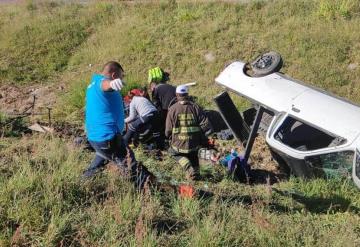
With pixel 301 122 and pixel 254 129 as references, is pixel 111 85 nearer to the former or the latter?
pixel 254 129

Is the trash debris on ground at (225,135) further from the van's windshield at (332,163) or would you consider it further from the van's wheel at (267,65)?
the van's windshield at (332,163)

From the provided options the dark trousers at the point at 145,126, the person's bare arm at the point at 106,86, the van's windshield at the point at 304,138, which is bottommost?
the dark trousers at the point at 145,126

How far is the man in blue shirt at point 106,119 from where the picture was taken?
5.99 m

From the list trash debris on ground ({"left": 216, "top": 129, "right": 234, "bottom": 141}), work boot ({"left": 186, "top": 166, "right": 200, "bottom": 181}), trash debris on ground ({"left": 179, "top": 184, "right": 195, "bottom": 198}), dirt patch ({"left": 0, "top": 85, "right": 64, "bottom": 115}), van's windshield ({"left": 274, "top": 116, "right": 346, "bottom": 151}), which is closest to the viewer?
trash debris on ground ({"left": 179, "top": 184, "right": 195, "bottom": 198})

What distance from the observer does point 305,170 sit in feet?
23.7

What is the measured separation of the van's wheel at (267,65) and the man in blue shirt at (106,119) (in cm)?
307

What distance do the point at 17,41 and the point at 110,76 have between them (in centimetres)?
1055

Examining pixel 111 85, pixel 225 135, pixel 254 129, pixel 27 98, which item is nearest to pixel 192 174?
pixel 254 129

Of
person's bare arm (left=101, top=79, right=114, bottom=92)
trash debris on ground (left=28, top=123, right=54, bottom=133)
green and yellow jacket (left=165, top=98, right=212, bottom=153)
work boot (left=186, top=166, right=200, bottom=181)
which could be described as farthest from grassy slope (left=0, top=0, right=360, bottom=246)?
trash debris on ground (left=28, top=123, right=54, bottom=133)

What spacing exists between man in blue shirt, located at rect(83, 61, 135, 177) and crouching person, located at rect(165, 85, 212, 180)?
1.48 meters

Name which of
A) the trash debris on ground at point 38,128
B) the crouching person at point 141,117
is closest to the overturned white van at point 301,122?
the crouching person at point 141,117

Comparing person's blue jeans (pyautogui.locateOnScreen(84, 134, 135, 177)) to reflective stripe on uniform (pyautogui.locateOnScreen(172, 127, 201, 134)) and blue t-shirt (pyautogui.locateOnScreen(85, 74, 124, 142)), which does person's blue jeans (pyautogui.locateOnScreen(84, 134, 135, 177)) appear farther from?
reflective stripe on uniform (pyautogui.locateOnScreen(172, 127, 201, 134))

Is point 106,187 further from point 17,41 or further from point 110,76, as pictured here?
point 17,41

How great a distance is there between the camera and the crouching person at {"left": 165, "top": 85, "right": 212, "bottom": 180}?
762cm
